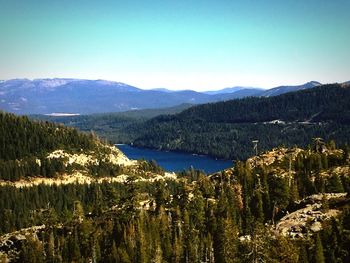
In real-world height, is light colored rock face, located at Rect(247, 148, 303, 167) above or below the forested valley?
above

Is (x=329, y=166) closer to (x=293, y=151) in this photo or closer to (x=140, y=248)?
(x=293, y=151)

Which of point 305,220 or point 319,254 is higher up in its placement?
point 305,220

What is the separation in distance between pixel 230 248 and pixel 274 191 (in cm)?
3274

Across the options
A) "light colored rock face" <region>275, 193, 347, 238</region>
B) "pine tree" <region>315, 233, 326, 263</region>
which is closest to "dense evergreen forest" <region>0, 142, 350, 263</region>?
"pine tree" <region>315, 233, 326, 263</region>

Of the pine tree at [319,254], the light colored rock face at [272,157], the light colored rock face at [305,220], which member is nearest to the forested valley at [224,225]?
the light colored rock face at [305,220]

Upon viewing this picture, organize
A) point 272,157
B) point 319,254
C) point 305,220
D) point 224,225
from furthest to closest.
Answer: point 272,157 → point 224,225 → point 305,220 → point 319,254

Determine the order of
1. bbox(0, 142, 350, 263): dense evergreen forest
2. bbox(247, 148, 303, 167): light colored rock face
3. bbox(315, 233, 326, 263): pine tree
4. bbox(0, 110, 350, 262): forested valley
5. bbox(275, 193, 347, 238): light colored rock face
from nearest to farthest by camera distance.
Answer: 1. bbox(315, 233, 326, 263): pine tree
2. bbox(0, 142, 350, 263): dense evergreen forest
3. bbox(0, 110, 350, 262): forested valley
4. bbox(275, 193, 347, 238): light colored rock face
5. bbox(247, 148, 303, 167): light colored rock face

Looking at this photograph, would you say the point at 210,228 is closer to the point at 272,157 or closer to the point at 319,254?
the point at 319,254

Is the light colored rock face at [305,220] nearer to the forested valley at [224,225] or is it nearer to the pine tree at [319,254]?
the forested valley at [224,225]

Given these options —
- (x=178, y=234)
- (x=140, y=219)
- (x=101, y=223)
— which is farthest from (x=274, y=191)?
(x=101, y=223)

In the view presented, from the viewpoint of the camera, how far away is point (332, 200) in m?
108

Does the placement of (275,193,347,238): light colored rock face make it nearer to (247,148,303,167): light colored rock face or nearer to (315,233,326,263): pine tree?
(315,233,326,263): pine tree

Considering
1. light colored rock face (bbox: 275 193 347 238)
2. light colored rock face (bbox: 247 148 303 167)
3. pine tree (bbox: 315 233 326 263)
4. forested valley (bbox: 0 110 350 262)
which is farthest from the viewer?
light colored rock face (bbox: 247 148 303 167)

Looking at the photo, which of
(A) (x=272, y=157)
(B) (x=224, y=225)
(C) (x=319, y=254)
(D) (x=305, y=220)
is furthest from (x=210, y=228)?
(A) (x=272, y=157)
